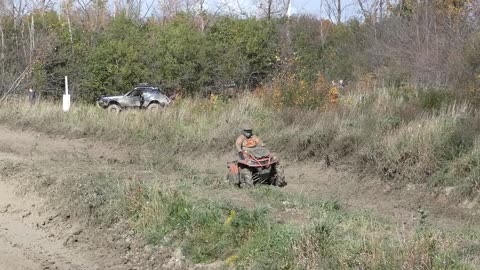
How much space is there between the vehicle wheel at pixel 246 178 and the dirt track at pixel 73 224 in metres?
0.78

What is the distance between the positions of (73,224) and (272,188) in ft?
11.0

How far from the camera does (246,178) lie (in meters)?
11.9

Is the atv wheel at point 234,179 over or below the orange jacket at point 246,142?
below

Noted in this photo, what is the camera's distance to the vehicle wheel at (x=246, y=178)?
38.7 feet

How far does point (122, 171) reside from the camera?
40.9ft

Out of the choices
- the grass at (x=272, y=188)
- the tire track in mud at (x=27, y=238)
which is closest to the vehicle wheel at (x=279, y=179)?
the grass at (x=272, y=188)

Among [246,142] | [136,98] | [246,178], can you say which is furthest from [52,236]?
[136,98]

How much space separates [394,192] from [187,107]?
9314 mm

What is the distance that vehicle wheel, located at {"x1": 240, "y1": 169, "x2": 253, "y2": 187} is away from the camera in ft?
38.7

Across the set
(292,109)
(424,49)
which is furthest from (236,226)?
(424,49)

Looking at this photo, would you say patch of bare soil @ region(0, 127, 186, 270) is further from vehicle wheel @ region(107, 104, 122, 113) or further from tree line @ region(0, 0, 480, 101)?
tree line @ region(0, 0, 480, 101)

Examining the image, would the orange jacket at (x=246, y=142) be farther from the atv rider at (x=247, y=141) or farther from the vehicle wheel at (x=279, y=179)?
the vehicle wheel at (x=279, y=179)

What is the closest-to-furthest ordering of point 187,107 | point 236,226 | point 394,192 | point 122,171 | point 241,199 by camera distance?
1. point 236,226
2. point 241,199
3. point 394,192
4. point 122,171
5. point 187,107

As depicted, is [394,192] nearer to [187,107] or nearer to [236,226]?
[236,226]
